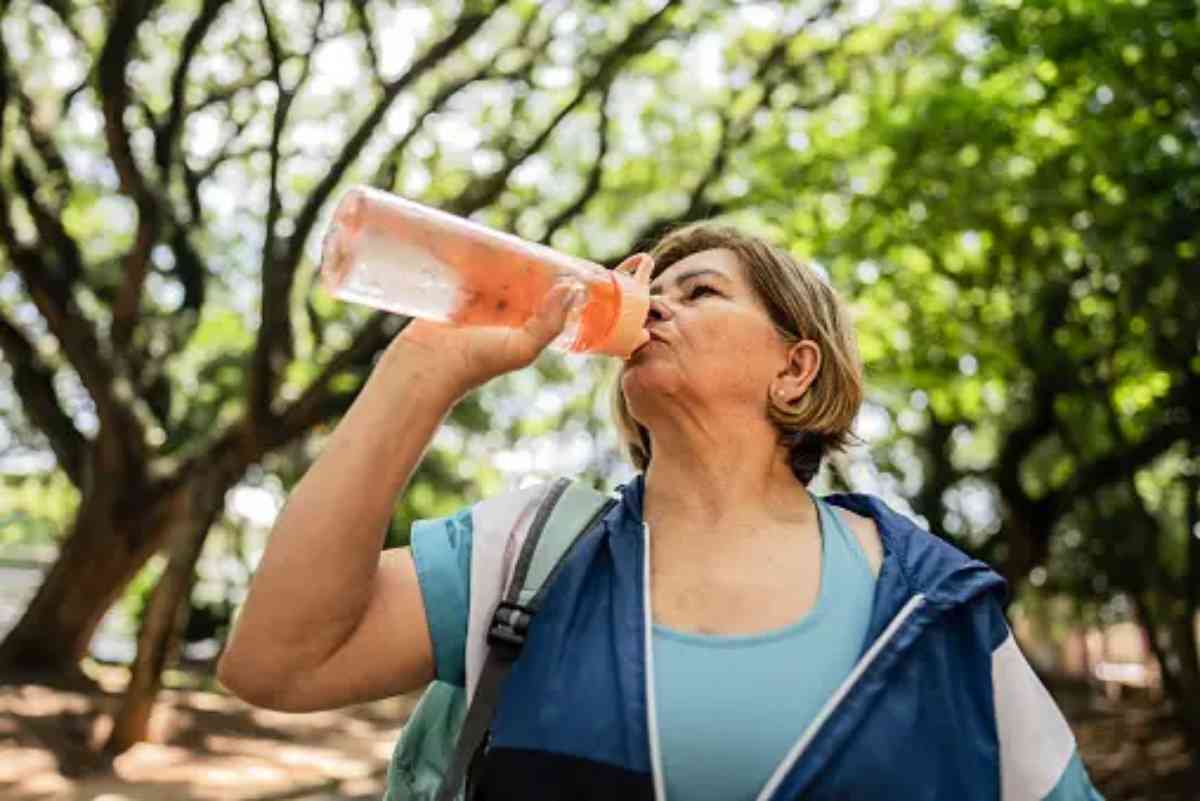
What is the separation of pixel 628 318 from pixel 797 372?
305 millimetres

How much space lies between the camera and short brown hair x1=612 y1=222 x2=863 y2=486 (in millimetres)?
2037

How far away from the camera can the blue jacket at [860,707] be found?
1552mm

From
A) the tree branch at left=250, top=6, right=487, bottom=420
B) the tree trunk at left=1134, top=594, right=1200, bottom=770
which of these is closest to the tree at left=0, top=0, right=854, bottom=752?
the tree branch at left=250, top=6, right=487, bottom=420

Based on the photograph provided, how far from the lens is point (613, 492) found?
1.97 m

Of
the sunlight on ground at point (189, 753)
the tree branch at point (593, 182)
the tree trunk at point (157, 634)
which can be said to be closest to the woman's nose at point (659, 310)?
the sunlight on ground at point (189, 753)

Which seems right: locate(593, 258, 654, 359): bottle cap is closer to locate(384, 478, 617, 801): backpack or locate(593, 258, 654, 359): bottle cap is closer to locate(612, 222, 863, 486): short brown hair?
locate(612, 222, 863, 486): short brown hair

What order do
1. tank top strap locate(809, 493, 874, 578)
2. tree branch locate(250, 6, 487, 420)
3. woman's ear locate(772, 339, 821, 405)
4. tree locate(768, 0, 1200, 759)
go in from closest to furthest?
tank top strap locate(809, 493, 874, 578)
woman's ear locate(772, 339, 821, 405)
tree locate(768, 0, 1200, 759)
tree branch locate(250, 6, 487, 420)

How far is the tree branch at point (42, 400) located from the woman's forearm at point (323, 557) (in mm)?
11450

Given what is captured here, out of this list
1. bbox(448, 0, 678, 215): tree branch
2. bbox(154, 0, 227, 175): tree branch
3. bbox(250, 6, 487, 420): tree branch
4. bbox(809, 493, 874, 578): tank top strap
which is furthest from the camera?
bbox(448, 0, 678, 215): tree branch

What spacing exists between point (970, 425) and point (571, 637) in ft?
49.0

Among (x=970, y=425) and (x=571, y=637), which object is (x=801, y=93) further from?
(x=571, y=637)

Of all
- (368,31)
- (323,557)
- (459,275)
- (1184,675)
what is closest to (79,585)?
(368,31)

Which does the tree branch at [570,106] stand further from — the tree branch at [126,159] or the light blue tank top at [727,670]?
the light blue tank top at [727,670]

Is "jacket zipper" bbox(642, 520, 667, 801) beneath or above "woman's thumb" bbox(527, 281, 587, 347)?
beneath
